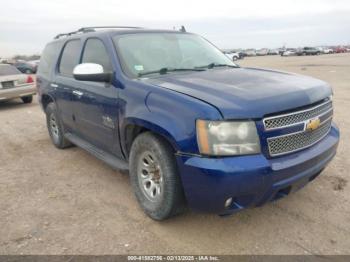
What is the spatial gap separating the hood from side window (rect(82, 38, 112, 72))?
0.75 m

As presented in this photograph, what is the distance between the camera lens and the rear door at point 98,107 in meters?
3.66

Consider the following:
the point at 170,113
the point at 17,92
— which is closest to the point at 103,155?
the point at 170,113

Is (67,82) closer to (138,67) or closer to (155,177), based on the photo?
(138,67)

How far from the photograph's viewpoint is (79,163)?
16.8 feet

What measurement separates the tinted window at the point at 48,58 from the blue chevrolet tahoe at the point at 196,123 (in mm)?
1448

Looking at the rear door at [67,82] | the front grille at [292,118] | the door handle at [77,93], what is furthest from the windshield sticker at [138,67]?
the front grille at [292,118]

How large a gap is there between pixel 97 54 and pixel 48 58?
215cm

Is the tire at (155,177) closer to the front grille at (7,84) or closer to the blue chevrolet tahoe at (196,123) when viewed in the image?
the blue chevrolet tahoe at (196,123)

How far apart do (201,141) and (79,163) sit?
119 inches

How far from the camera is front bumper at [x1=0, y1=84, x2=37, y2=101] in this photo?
10872 millimetres

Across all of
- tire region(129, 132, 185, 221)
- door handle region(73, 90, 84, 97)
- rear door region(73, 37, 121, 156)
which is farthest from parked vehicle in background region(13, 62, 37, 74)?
tire region(129, 132, 185, 221)

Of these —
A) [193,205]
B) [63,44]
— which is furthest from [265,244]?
[63,44]

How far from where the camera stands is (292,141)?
9.24 feet

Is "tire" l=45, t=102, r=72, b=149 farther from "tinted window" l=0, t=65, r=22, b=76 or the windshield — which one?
"tinted window" l=0, t=65, r=22, b=76
